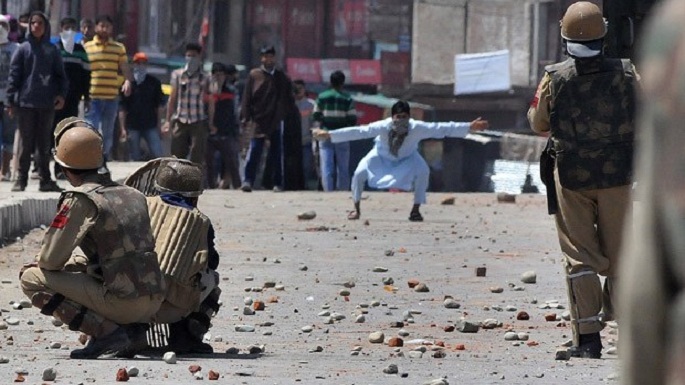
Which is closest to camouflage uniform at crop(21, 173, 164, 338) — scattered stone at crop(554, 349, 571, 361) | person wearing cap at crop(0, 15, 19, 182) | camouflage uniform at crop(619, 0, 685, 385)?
scattered stone at crop(554, 349, 571, 361)

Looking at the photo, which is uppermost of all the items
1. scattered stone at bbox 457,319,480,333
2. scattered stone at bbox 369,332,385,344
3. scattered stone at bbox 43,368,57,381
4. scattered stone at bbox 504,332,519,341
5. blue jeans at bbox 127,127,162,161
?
scattered stone at bbox 43,368,57,381

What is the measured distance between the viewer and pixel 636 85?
876 cm

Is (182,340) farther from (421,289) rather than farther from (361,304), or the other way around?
(421,289)

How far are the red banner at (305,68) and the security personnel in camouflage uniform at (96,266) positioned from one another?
41190 mm

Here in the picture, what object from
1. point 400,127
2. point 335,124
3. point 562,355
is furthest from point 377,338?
point 335,124

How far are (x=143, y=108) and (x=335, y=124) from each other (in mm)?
2896

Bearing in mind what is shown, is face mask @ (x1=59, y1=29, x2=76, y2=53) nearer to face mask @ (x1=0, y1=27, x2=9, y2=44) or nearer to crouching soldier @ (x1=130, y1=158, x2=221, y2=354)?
face mask @ (x1=0, y1=27, x2=9, y2=44)

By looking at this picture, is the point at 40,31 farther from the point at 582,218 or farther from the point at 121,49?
the point at 582,218

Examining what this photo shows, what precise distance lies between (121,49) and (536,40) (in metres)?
31.4

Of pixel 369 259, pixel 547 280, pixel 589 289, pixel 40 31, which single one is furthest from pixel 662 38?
pixel 40 31

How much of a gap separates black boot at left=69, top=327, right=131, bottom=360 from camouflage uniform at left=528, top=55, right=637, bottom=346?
6.84ft

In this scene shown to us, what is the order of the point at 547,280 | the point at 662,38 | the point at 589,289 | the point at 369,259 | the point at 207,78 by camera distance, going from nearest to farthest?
the point at 662,38, the point at 589,289, the point at 547,280, the point at 369,259, the point at 207,78

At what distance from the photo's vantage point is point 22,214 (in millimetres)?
15828

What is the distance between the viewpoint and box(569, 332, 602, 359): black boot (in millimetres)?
8633
